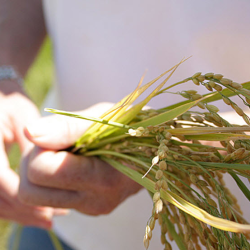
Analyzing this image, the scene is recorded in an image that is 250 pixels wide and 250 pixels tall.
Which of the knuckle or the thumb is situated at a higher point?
the thumb

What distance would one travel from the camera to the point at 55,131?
70cm

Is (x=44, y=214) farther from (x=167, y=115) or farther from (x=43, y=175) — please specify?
(x=167, y=115)

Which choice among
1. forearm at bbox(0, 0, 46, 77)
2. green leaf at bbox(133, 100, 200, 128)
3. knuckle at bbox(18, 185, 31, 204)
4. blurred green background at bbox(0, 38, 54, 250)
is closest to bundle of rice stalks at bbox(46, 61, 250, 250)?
green leaf at bbox(133, 100, 200, 128)

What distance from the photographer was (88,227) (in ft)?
4.22

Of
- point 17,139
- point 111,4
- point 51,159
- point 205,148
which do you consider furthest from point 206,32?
point 17,139

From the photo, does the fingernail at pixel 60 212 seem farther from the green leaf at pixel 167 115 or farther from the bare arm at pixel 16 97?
the green leaf at pixel 167 115

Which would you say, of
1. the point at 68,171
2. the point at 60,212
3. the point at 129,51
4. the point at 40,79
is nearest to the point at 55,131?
the point at 68,171

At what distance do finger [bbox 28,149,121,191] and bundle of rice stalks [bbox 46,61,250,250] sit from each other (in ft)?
0.42

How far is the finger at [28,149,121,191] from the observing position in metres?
0.71

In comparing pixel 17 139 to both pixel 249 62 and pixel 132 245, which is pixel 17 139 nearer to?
pixel 132 245

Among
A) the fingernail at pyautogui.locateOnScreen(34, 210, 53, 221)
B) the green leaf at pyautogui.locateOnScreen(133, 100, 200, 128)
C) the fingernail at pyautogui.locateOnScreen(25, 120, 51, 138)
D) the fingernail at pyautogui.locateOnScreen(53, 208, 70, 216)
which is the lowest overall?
the fingernail at pyautogui.locateOnScreen(53, 208, 70, 216)

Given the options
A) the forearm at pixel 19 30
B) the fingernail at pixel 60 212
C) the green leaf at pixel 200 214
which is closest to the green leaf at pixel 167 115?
the green leaf at pixel 200 214

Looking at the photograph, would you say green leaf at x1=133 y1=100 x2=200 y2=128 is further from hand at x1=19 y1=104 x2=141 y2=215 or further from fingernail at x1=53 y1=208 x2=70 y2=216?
fingernail at x1=53 y1=208 x2=70 y2=216

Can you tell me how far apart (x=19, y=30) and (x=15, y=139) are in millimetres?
549
